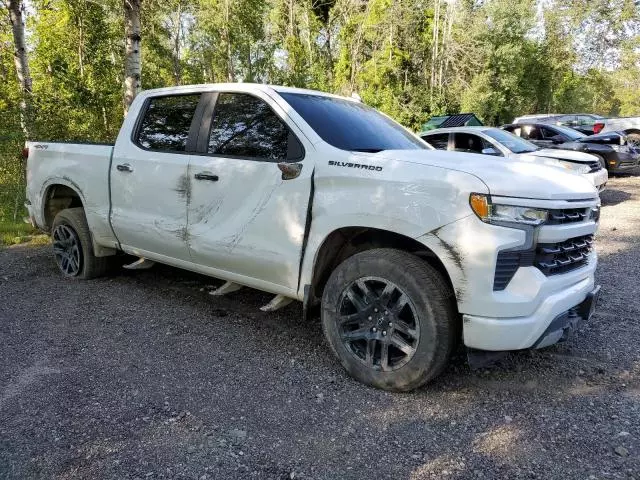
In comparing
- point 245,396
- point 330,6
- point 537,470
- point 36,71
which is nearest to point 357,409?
point 245,396

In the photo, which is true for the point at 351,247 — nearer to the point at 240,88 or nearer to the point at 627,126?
the point at 240,88

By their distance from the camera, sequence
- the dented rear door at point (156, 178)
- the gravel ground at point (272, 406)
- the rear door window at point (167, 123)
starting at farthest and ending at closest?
the rear door window at point (167, 123), the dented rear door at point (156, 178), the gravel ground at point (272, 406)

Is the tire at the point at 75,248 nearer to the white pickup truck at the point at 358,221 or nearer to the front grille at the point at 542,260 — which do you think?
the white pickup truck at the point at 358,221

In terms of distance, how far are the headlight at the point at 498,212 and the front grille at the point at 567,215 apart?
0.13 m

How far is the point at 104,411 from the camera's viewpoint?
117 inches

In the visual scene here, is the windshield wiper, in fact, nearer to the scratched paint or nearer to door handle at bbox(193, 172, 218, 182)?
door handle at bbox(193, 172, 218, 182)

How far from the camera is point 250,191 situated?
3.70m

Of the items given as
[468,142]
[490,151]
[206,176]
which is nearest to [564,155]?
[468,142]

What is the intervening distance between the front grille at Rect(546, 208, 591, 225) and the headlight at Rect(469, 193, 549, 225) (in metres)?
0.13

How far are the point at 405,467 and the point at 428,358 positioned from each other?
657mm

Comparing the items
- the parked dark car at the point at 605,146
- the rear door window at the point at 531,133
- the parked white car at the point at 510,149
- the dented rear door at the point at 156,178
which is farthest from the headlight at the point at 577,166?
the dented rear door at the point at 156,178

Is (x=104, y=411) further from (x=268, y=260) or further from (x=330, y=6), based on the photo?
(x=330, y=6)

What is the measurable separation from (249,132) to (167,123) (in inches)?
41.0

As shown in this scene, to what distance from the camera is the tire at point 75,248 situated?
5273 mm
